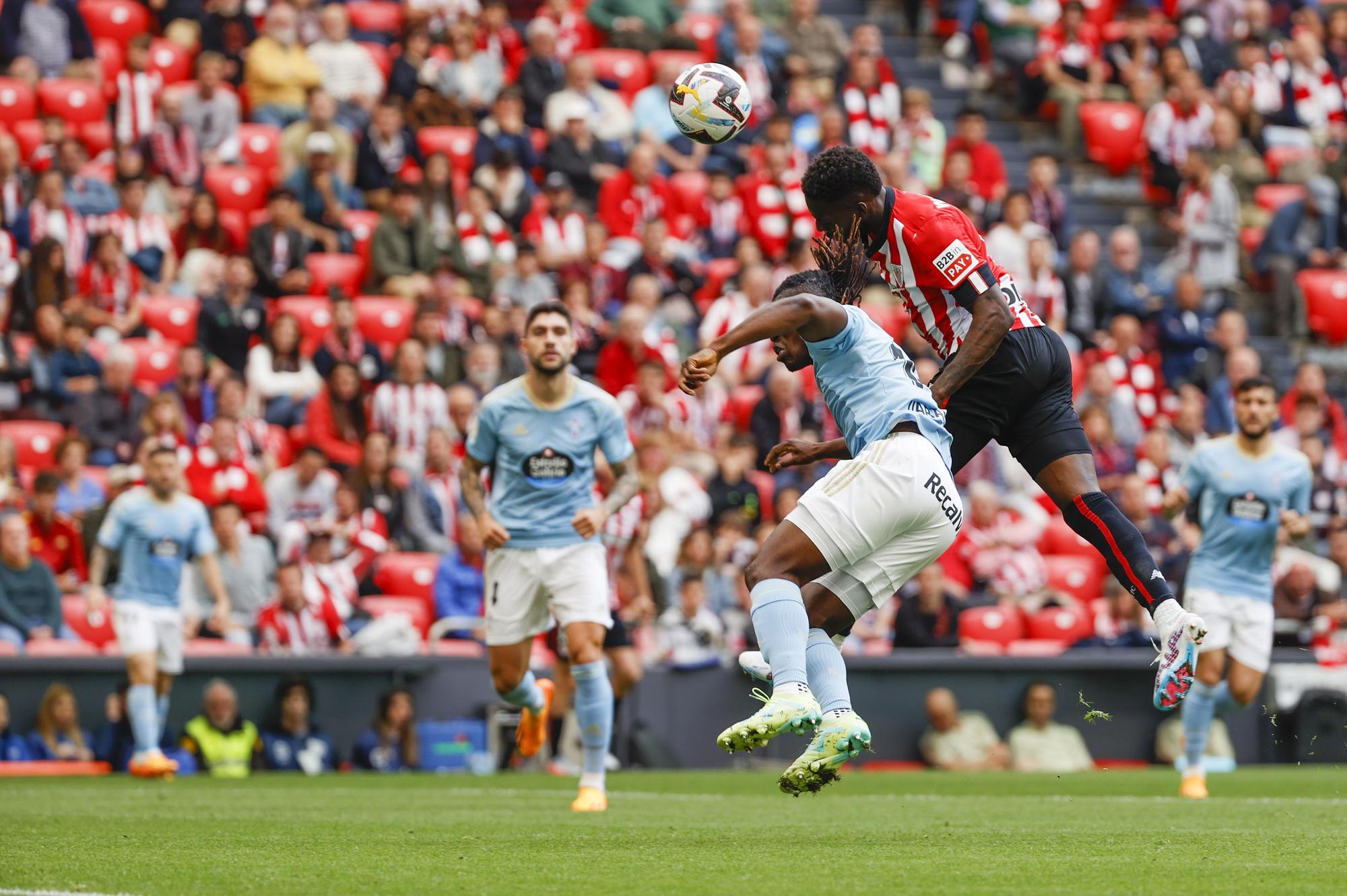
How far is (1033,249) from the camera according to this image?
19219 mm

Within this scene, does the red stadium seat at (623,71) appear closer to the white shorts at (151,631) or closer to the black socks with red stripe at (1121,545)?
the white shorts at (151,631)

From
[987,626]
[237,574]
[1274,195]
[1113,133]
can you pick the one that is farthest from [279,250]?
[1274,195]

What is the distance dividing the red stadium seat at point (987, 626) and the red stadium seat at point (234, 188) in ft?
26.4

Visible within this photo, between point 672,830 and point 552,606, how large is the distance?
2567 mm

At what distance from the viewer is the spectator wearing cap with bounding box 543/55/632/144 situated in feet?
65.6

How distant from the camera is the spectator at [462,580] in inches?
→ 618

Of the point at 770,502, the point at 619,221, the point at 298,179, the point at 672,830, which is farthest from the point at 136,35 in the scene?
the point at 672,830

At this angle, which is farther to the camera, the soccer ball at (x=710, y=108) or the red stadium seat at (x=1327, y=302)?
the red stadium seat at (x=1327, y=302)

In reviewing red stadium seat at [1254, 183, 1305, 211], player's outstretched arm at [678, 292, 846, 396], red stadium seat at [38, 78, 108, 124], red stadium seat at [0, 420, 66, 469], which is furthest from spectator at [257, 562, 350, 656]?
red stadium seat at [1254, 183, 1305, 211]

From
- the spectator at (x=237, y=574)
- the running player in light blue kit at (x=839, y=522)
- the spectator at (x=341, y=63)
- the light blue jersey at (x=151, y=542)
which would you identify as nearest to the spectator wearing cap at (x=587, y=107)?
the spectator at (x=341, y=63)

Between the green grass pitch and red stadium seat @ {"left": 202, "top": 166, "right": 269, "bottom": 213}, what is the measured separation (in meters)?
7.62

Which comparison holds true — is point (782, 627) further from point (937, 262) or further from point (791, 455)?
point (937, 262)

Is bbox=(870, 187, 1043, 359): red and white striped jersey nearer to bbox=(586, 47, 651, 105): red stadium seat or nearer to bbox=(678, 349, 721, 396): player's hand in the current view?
bbox=(678, 349, 721, 396): player's hand

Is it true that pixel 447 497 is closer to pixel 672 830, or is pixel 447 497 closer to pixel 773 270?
pixel 773 270
